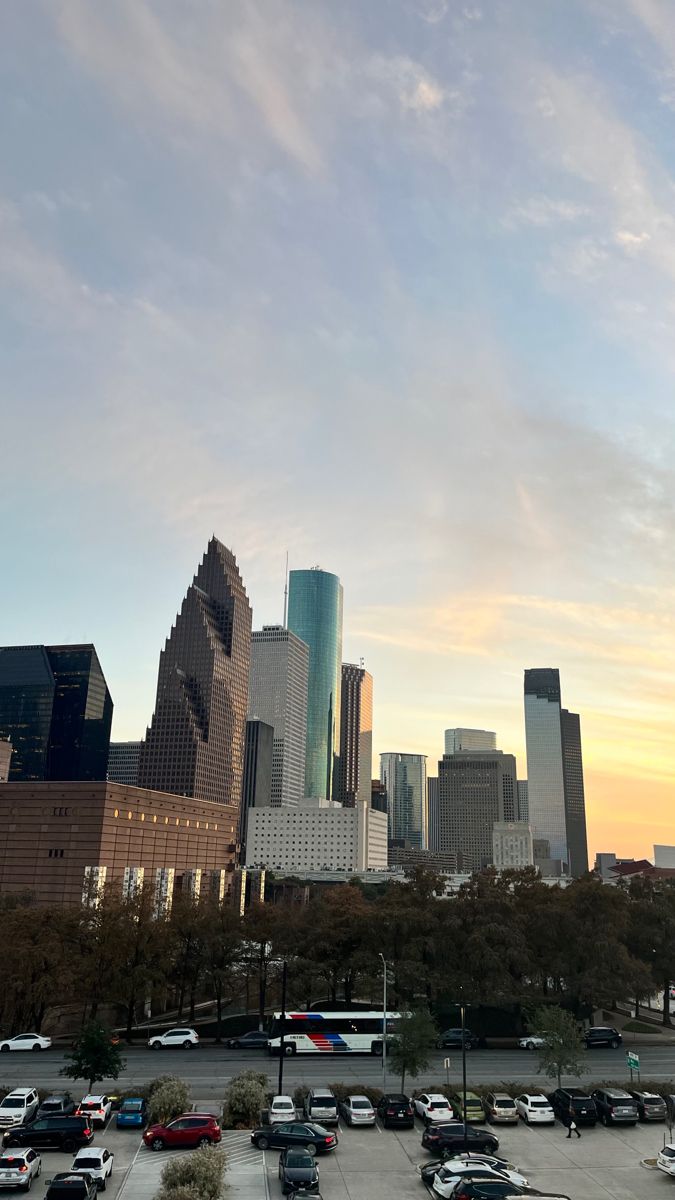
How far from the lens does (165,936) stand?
254 feet

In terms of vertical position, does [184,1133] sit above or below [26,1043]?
above

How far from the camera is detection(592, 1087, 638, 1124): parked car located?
151ft

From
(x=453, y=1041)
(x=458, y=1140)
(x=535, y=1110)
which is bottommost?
(x=453, y=1041)

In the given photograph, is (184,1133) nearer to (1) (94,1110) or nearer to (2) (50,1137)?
(2) (50,1137)

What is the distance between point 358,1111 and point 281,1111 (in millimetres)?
4184

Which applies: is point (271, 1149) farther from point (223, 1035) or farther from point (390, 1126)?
point (223, 1035)

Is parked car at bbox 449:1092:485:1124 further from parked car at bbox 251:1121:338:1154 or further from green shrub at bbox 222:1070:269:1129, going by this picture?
green shrub at bbox 222:1070:269:1129

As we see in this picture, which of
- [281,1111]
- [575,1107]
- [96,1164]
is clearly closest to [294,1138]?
[281,1111]

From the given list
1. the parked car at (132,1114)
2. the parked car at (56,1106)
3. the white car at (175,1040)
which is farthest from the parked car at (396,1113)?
the white car at (175,1040)

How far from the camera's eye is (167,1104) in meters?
43.8

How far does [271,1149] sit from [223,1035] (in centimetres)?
4016

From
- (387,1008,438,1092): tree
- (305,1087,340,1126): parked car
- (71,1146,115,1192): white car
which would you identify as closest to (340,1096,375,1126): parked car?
(305,1087,340,1126): parked car

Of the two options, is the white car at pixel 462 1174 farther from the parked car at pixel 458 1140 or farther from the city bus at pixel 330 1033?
the city bus at pixel 330 1033

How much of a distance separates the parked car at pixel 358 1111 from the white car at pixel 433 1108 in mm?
2805
